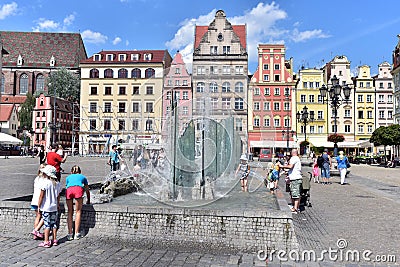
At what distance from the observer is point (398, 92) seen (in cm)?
5047

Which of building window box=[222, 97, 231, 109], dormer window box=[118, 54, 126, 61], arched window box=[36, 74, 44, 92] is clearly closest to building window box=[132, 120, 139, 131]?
building window box=[222, 97, 231, 109]

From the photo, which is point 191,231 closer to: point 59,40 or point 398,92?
point 398,92

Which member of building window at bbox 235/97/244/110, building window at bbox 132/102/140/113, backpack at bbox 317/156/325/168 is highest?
building window at bbox 235/97/244/110

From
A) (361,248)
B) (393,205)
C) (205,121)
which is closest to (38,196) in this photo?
(205,121)

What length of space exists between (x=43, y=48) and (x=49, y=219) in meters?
101

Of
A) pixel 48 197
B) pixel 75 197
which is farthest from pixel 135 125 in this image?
pixel 48 197

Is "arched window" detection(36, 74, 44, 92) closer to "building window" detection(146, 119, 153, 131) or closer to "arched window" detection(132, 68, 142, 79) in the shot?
"arched window" detection(132, 68, 142, 79)

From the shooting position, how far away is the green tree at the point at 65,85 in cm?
8400

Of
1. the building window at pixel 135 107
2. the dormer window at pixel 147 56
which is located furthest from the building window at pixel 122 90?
the building window at pixel 135 107

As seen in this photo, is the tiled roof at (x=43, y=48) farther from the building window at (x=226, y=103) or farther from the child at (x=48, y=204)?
the child at (x=48, y=204)

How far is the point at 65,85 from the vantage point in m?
84.1

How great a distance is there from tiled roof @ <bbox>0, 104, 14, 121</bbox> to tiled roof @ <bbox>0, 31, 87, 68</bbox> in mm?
11978

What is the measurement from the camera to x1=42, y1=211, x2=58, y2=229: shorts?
717cm

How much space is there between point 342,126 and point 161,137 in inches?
2292
